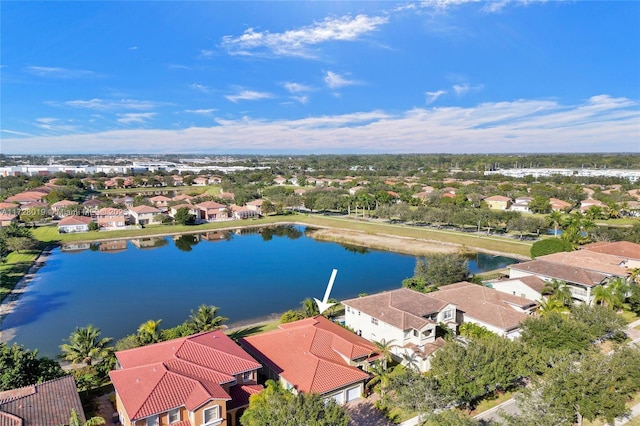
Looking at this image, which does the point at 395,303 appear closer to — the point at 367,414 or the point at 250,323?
the point at 367,414

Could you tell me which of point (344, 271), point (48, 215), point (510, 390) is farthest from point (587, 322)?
point (48, 215)

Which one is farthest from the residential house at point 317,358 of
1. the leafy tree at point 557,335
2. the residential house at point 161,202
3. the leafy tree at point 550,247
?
the residential house at point 161,202

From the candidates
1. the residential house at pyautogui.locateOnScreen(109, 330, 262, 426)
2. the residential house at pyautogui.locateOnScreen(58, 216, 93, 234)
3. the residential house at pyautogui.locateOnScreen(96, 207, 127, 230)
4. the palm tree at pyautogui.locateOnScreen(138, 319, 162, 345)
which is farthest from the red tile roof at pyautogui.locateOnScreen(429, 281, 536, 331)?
the residential house at pyautogui.locateOnScreen(58, 216, 93, 234)

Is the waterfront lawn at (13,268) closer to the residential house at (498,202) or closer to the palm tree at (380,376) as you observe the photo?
the palm tree at (380,376)

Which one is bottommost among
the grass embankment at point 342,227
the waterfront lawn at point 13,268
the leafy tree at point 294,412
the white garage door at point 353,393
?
the grass embankment at point 342,227

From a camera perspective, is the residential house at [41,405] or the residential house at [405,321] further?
the residential house at [405,321]

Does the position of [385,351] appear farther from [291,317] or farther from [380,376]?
[291,317]
